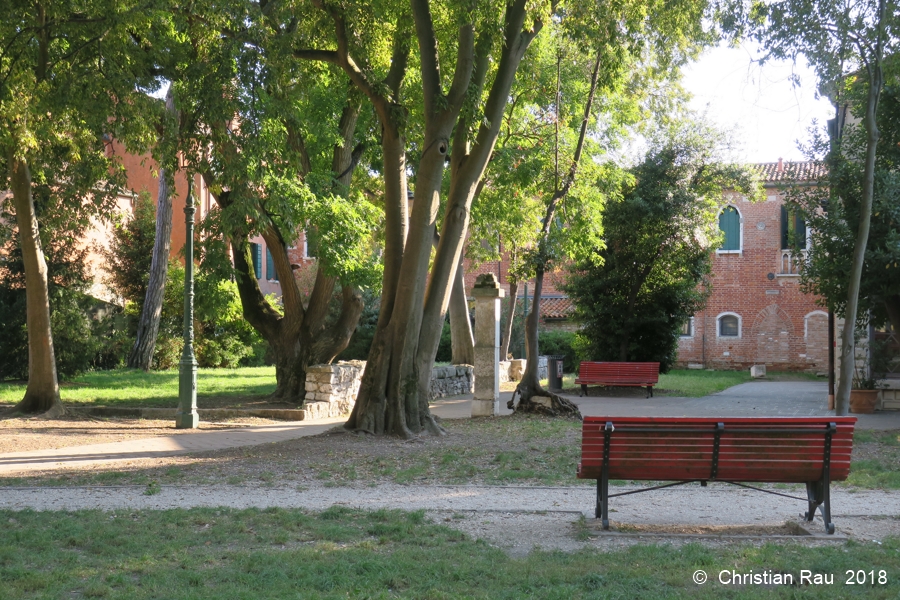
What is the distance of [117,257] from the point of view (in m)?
30.7

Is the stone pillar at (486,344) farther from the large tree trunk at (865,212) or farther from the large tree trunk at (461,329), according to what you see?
the large tree trunk at (461,329)

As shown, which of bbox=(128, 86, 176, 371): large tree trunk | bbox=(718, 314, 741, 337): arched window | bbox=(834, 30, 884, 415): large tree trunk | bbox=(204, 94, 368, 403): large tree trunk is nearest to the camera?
bbox=(834, 30, 884, 415): large tree trunk

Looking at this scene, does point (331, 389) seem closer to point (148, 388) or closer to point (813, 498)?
point (148, 388)

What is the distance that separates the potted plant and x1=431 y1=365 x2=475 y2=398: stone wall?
8600 mm

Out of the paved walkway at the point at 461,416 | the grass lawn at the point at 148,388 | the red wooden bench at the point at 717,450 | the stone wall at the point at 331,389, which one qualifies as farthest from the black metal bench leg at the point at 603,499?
the grass lawn at the point at 148,388

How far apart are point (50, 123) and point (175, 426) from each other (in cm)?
546

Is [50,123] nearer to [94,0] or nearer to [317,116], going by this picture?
[94,0]

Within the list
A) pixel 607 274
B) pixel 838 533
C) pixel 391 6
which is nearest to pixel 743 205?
pixel 607 274

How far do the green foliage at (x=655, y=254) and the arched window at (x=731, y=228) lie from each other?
11.9 metres

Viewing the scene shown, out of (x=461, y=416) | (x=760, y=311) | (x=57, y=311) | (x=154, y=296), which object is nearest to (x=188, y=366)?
(x=461, y=416)

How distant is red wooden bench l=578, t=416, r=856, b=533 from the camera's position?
21.2ft

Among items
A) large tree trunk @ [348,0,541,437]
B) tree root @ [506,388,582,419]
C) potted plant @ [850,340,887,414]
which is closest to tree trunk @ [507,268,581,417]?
tree root @ [506,388,582,419]

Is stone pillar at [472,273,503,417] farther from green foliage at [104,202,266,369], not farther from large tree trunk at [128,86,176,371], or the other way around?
large tree trunk at [128,86,176,371]

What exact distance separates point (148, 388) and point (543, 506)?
52.5 ft
